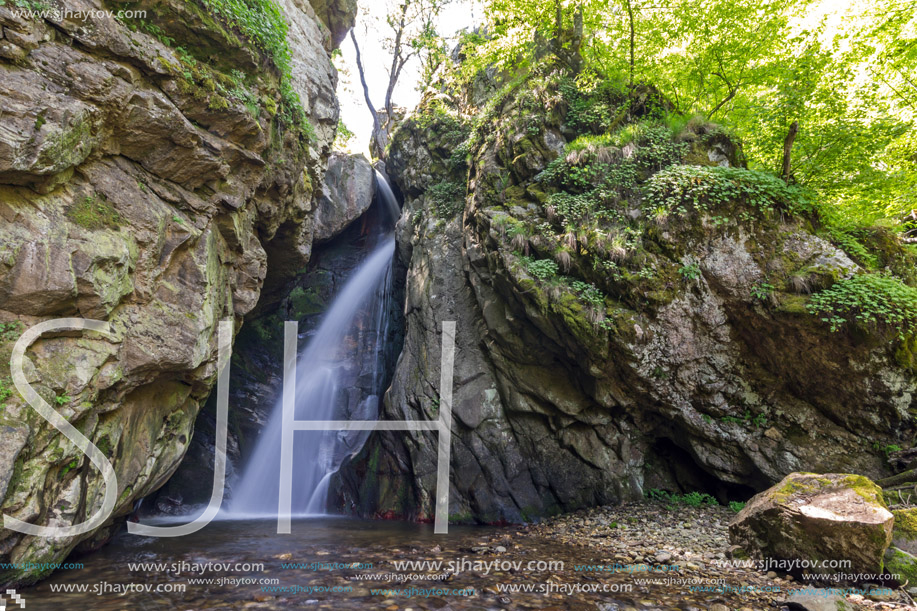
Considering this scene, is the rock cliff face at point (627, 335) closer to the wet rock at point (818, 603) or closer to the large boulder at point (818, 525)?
the large boulder at point (818, 525)

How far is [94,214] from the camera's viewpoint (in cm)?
536

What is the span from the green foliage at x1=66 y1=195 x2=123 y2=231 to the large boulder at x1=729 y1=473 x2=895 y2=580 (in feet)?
28.8

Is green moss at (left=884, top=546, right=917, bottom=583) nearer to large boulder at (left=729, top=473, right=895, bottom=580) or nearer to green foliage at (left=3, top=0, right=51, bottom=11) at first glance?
large boulder at (left=729, top=473, right=895, bottom=580)

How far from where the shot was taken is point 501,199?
421 inches

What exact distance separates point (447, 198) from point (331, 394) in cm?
713

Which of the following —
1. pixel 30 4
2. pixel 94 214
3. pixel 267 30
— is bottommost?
pixel 94 214

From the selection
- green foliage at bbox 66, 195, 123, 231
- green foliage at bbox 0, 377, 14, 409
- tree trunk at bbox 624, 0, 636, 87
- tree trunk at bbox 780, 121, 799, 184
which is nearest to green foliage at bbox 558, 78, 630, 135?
tree trunk at bbox 624, 0, 636, 87

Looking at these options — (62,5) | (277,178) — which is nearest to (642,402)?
(277,178)

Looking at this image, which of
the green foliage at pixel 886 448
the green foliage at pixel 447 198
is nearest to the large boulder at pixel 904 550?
the green foliage at pixel 886 448

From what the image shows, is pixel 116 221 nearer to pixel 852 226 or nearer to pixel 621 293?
pixel 621 293

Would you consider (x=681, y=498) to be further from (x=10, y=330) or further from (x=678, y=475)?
(x=10, y=330)

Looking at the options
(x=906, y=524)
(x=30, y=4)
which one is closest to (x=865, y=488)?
(x=906, y=524)

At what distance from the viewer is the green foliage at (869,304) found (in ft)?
22.1

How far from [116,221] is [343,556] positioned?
217 inches
